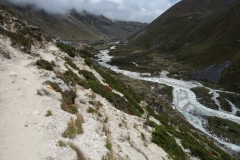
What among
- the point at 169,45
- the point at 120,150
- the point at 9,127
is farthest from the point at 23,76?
the point at 169,45

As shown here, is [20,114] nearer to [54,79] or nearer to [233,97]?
[54,79]

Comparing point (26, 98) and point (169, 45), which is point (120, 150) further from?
point (169, 45)

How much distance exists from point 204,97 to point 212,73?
28.9 m

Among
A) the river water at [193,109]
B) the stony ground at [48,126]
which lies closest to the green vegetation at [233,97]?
the river water at [193,109]

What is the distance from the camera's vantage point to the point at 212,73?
271 ft

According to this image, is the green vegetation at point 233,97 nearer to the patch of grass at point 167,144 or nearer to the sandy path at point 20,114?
the patch of grass at point 167,144

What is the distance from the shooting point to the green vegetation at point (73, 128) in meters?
11.4

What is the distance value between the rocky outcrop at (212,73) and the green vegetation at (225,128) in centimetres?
3674

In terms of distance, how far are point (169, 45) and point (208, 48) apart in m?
49.4

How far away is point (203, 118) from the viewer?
45.3m

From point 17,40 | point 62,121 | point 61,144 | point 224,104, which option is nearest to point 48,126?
point 62,121

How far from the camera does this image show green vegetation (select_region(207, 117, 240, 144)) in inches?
1452

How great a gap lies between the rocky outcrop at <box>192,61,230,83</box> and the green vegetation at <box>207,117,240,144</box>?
36744mm

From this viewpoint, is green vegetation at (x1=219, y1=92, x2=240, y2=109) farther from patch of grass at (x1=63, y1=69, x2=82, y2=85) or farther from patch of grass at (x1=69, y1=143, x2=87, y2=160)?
patch of grass at (x1=69, y1=143, x2=87, y2=160)
